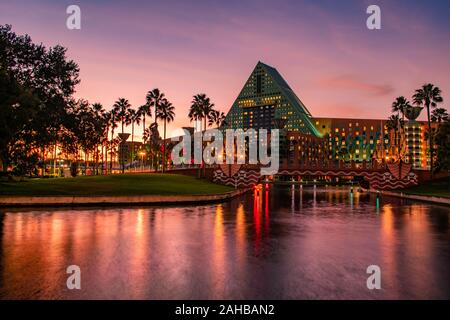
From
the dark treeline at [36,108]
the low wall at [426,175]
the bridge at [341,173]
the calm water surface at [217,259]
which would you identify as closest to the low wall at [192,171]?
the bridge at [341,173]

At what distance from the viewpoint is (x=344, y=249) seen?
1609 centimetres

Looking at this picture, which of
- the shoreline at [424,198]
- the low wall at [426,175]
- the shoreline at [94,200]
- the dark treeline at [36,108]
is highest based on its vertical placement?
the dark treeline at [36,108]

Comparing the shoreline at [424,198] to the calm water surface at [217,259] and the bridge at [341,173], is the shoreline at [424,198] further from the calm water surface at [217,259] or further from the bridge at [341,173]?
the calm water surface at [217,259]

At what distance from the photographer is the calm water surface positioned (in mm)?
9797

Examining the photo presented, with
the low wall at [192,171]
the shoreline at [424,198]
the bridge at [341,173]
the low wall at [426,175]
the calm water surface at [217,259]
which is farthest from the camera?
the low wall at [192,171]

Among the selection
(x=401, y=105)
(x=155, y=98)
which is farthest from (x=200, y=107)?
(x=401, y=105)

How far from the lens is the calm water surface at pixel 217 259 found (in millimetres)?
9797

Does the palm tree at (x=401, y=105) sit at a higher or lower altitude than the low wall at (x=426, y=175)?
higher

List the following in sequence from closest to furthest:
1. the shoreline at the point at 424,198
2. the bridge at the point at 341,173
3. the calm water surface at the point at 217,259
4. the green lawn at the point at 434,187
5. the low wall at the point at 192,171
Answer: the calm water surface at the point at 217,259 → the shoreline at the point at 424,198 → the green lawn at the point at 434,187 → the bridge at the point at 341,173 → the low wall at the point at 192,171

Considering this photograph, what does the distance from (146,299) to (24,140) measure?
36618 mm

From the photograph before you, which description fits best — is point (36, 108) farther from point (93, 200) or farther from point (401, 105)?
point (401, 105)

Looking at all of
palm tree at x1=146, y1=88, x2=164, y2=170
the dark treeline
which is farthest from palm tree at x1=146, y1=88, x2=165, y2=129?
the dark treeline

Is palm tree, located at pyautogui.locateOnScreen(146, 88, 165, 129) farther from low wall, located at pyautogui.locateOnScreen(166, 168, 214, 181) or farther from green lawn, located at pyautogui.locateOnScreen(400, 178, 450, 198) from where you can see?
green lawn, located at pyautogui.locateOnScreen(400, 178, 450, 198)
